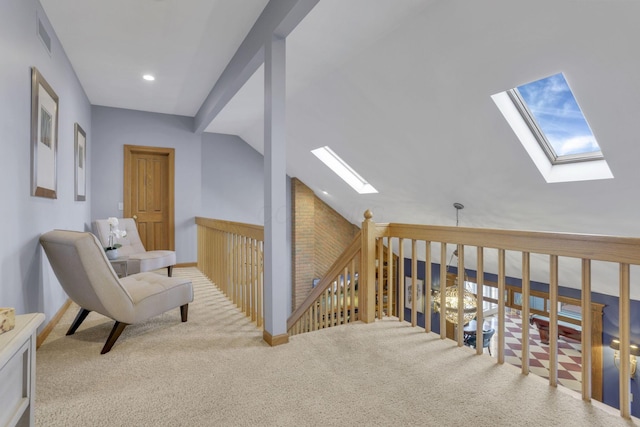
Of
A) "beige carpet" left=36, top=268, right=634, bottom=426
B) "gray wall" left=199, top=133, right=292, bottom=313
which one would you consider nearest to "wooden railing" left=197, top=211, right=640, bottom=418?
"beige carpet" left=36, top=268, right=634, bottom=426

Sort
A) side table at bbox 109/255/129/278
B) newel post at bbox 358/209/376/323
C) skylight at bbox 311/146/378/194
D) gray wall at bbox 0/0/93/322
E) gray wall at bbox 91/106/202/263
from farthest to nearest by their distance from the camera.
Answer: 1. skylight at bbox 311/146/378/194
2. gray wall at bbox 91/106/202/263
3. side table at bbox 109/255/129/278
4. newel post at bbox 358/209/376/323
5. gray wall at bbox 0/0/93/322

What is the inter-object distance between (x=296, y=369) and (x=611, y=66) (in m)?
2.75

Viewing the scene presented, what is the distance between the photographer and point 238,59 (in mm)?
3191

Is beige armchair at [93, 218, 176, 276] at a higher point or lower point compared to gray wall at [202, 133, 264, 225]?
lower

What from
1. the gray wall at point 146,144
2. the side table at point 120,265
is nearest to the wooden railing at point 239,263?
the side table at point 120,265

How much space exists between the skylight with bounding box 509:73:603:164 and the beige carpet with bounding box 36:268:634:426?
2.26 meters

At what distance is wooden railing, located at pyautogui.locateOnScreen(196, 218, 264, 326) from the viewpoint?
2814mm

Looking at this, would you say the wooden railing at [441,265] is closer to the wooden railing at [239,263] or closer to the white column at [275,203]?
the wooden railing at [239,263]

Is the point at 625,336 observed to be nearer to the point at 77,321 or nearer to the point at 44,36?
the point at 77,321

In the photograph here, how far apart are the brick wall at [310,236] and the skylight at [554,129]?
4958mm

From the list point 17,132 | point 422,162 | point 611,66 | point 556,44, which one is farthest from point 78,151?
point 611,66

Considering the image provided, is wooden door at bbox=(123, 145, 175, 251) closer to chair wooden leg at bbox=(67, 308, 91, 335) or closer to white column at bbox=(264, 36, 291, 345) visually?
chair wooden leg at bbox=(67, 308, 91, 335)

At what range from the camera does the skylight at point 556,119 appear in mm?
2891

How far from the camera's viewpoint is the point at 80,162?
3865 millimetres
